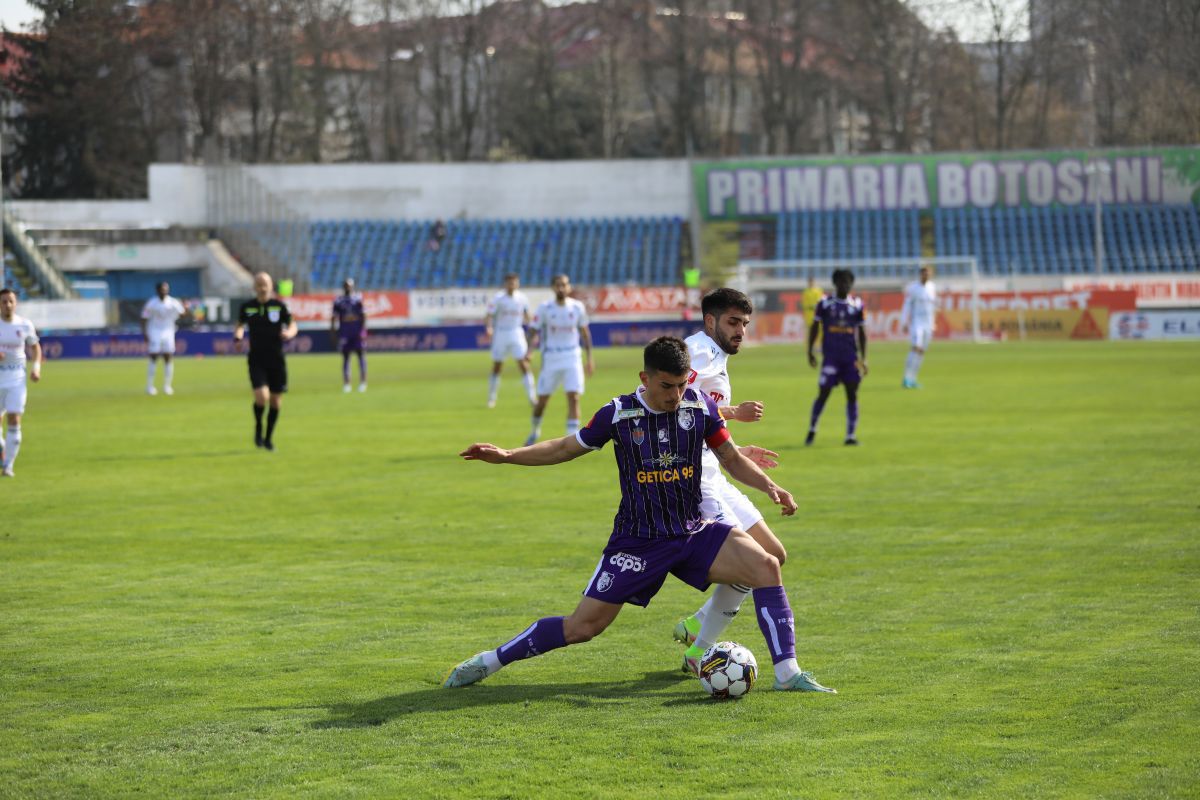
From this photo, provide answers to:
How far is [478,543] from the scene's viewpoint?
1281cm

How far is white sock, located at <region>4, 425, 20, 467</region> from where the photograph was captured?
728 inches

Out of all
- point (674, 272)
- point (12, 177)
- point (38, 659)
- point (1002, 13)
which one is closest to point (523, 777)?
point (38, 659)

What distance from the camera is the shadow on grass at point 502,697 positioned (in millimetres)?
7316

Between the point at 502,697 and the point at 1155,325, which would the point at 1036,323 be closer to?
the point at 1155,325

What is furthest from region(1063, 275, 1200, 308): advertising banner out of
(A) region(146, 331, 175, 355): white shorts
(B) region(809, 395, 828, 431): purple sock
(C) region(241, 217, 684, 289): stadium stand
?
(B) region(809, 395, 828, 431): purple sock

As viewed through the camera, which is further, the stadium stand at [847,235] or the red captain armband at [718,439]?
the stadium stand at [847,235]

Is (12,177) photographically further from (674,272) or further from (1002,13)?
(1002,13)

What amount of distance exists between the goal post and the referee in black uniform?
1291 inches

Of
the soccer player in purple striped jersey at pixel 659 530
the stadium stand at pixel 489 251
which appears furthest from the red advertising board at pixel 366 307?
the soccer player in purple striped jersey at pixel 659 530

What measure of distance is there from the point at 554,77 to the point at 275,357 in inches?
2406

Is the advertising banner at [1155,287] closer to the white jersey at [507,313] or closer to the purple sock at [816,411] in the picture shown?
the white jersey at [507,313]

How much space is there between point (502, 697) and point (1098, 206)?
51.3 metres

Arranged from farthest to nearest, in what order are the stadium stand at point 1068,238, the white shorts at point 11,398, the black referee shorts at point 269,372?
the stadium stand at point 1068,238 → the black referee shorts at point 269,372 → the white shorts at point 11,398

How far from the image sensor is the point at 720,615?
816 centimetres
